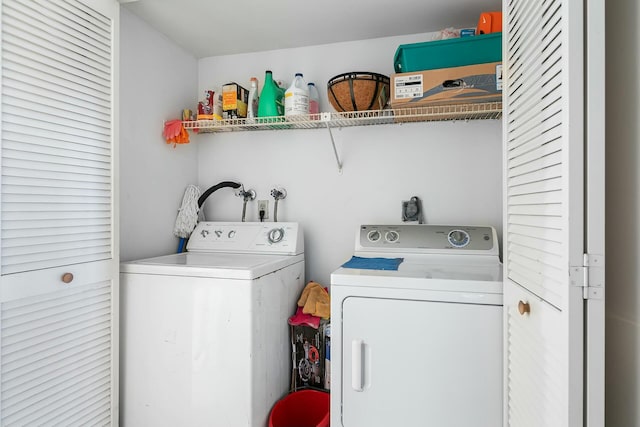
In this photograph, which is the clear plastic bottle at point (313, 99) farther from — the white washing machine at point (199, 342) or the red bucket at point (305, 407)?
the red bucket at point (305, 407)

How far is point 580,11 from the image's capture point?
32.1 inches

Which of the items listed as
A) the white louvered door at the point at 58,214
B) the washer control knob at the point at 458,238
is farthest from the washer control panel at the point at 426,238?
the white louvered door at the point at 58,214

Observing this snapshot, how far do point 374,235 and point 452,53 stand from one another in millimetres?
1028

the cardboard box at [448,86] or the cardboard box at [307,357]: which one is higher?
the cardboard box at [448,86]

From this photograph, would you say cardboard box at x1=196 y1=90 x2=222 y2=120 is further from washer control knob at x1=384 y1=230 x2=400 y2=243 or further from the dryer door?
the dryer door

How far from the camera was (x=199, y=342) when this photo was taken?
166 centimetres

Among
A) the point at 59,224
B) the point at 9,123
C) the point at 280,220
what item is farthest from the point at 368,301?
the point at 9,123

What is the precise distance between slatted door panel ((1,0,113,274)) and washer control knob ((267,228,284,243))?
86 cm

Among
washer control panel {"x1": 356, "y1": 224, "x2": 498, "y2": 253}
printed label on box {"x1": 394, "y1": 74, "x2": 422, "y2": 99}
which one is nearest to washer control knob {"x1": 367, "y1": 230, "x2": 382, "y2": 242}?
washer control panel {"x1": 356, "y1": 224, "x2": 498, "y2": 253}

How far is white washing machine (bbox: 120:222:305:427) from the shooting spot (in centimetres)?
161

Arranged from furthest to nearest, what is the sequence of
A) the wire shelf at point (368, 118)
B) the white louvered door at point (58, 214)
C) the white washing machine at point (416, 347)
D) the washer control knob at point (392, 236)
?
1. the washer control knob at point (392, 236)
2. the wire shelf at point (368, 118)
3. the white washing machine at point (416, 347)
4. the white louvered door at point (58, 214)

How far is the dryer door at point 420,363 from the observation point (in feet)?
4.61

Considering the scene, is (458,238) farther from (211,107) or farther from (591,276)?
(211,107)

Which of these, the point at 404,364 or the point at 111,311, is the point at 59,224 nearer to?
the point at 111,311
